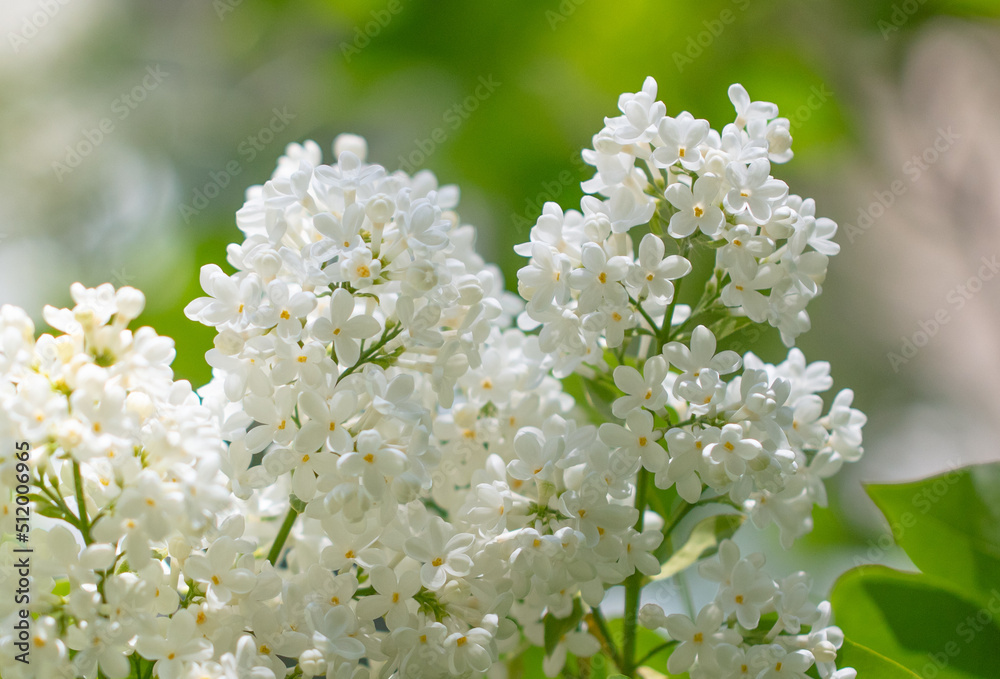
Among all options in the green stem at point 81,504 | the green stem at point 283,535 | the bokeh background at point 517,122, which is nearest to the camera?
the green stem at point 81,504

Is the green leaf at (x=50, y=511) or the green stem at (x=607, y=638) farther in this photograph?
the green stem at (x=607, y=638)

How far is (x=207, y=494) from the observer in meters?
0.43

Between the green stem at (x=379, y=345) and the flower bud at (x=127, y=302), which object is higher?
the green stem at (x=379, y=345)

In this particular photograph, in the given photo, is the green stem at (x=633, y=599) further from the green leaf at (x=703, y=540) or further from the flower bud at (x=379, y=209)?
the flower bud at (x=379, y=209)

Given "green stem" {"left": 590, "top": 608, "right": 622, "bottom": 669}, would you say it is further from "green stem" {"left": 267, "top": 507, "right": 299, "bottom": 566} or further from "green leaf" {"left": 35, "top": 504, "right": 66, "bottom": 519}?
"green leaf" {"left": 35, "top": 504, "right": 66, "bottom": 519}

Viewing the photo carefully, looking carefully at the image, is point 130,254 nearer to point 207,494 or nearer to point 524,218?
point 524,218

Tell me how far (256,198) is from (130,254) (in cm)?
91

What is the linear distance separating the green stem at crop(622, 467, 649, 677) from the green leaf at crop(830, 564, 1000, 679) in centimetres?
22

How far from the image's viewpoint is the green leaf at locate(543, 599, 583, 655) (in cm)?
58

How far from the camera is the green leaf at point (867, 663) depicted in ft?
1.86

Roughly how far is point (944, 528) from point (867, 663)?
8.3 inches

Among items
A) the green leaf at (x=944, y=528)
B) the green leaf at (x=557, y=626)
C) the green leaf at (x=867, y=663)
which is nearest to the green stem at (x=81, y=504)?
the green leaf at (x=557, y=626)

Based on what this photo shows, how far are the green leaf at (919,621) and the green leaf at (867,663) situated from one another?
0.11 meters

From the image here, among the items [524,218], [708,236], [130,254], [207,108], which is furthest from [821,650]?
[207,108]
